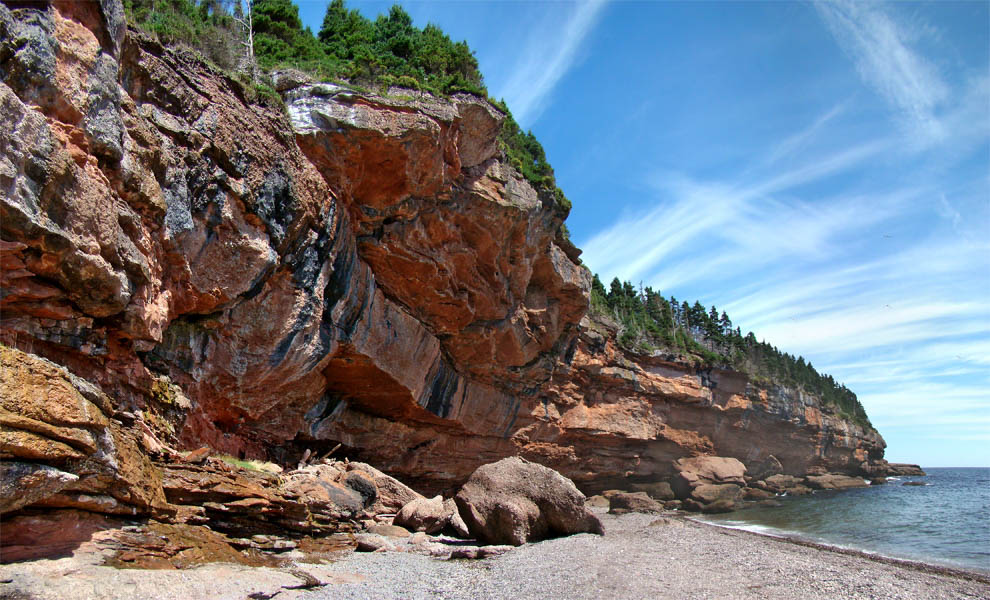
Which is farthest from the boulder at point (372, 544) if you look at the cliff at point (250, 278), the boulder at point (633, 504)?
the boulder at point (633, 504)

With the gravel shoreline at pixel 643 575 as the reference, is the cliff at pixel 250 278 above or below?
above

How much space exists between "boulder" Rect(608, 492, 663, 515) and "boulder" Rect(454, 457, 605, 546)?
1835 cm

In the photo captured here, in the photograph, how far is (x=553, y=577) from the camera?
1112 cm

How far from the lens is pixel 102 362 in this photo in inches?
438

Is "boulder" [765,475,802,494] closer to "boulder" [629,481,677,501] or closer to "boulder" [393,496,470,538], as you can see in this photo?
"boulder" [629,481,677,501]

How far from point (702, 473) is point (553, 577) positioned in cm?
3483

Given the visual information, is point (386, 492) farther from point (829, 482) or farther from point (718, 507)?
point (829, 482)

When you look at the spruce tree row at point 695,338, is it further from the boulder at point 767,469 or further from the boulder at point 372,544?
the boulder at point 372,544

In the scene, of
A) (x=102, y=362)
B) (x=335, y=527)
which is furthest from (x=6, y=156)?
(x=335, y=527)

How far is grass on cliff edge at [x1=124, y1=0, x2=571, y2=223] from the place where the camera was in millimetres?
16156

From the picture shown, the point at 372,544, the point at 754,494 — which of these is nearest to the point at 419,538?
the point at 372,544

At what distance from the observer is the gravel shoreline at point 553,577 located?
23.3ft

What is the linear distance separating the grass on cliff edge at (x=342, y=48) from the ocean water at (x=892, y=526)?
18342 mm

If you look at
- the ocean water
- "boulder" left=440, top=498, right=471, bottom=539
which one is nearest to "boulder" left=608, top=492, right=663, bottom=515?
the ocean water
